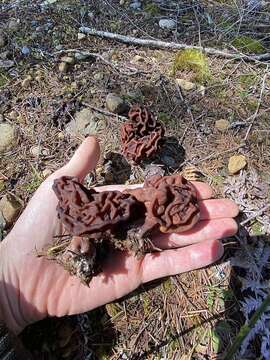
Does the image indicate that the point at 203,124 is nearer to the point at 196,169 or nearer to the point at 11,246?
the point at 196,169

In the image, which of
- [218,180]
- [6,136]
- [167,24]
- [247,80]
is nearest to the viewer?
[218,180]

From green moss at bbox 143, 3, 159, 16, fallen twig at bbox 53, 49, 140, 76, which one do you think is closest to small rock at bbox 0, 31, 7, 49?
fallen twig at bbox 53, 49, 140, 76

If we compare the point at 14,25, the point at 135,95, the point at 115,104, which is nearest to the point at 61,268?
the point at 115,104

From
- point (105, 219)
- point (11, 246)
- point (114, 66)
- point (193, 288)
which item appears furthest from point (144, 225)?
point (114, 66)

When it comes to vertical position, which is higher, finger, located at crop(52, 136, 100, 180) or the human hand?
finger, located at crop(52, 136, 100, 180)

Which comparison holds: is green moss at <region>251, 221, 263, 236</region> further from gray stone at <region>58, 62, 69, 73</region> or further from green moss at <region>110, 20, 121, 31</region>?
green moss at <region>110, 20, 121, 31</region>

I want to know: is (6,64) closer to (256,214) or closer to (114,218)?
(114,218)

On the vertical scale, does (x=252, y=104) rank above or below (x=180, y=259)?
below
